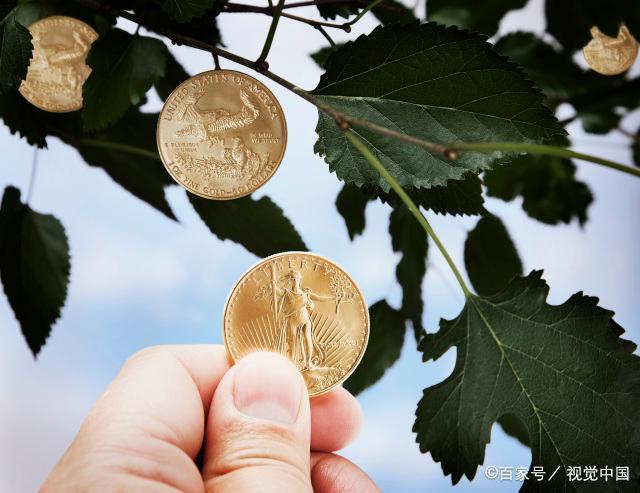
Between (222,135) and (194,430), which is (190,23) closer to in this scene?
(222,135)

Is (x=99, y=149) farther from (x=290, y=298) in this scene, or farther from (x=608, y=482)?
(x=608, y=482)

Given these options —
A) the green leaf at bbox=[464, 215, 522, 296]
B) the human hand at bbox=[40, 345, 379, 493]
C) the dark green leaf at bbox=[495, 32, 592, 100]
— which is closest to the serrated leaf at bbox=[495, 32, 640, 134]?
the dark green leaf at bbox=[495, 32, 592, 100]

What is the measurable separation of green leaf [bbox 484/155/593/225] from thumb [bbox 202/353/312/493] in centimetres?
36

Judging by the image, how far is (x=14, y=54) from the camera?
0.45 meters

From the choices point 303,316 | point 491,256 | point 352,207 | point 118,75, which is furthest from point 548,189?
point 118,75

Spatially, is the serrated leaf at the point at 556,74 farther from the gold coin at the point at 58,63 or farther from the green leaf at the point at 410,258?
the gold coin at the point at 58,63

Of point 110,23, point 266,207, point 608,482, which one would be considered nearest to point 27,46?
point 110,23

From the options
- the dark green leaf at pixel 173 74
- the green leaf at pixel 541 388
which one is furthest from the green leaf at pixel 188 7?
the green leaf at pixel 541 388

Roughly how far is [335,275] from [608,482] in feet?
0.74

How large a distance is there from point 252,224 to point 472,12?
0.82ft

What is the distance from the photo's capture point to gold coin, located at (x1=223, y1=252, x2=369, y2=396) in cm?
52

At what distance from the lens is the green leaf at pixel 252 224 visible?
1.85 feet

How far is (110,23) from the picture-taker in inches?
21.3

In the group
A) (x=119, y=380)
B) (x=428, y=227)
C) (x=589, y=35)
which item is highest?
(x=589, y=35)
